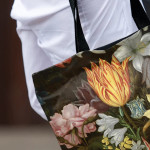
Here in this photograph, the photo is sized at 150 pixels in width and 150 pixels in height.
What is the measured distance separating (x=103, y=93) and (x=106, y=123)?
86 millimetres

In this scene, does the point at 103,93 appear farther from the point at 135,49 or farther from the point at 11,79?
the point at 11,79

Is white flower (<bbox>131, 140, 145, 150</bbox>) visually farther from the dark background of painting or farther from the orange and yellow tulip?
the dark background of painting

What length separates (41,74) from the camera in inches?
51.6

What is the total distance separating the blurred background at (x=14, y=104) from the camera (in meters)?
3.29

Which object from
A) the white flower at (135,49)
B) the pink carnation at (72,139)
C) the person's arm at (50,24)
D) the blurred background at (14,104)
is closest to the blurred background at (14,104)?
the blurred background at (14,104)

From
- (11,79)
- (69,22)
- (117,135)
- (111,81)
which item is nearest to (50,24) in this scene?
(69,22)

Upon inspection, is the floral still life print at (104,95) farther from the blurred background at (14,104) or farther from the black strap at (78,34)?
the blurred background at (14,104)

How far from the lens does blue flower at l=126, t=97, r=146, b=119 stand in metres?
1.28

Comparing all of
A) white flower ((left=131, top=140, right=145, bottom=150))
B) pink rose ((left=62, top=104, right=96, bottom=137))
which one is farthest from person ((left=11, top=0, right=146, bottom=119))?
white flower ((left=131, top=140, right=145, bottom=150))

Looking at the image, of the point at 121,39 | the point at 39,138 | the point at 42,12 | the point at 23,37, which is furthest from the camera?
the point at 39,138

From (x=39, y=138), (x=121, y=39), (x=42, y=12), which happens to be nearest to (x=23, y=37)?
(x=42, y=12)

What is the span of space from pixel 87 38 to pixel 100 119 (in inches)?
10.7

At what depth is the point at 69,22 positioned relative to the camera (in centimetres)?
142

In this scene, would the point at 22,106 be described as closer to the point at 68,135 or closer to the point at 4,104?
the point at 4,104
